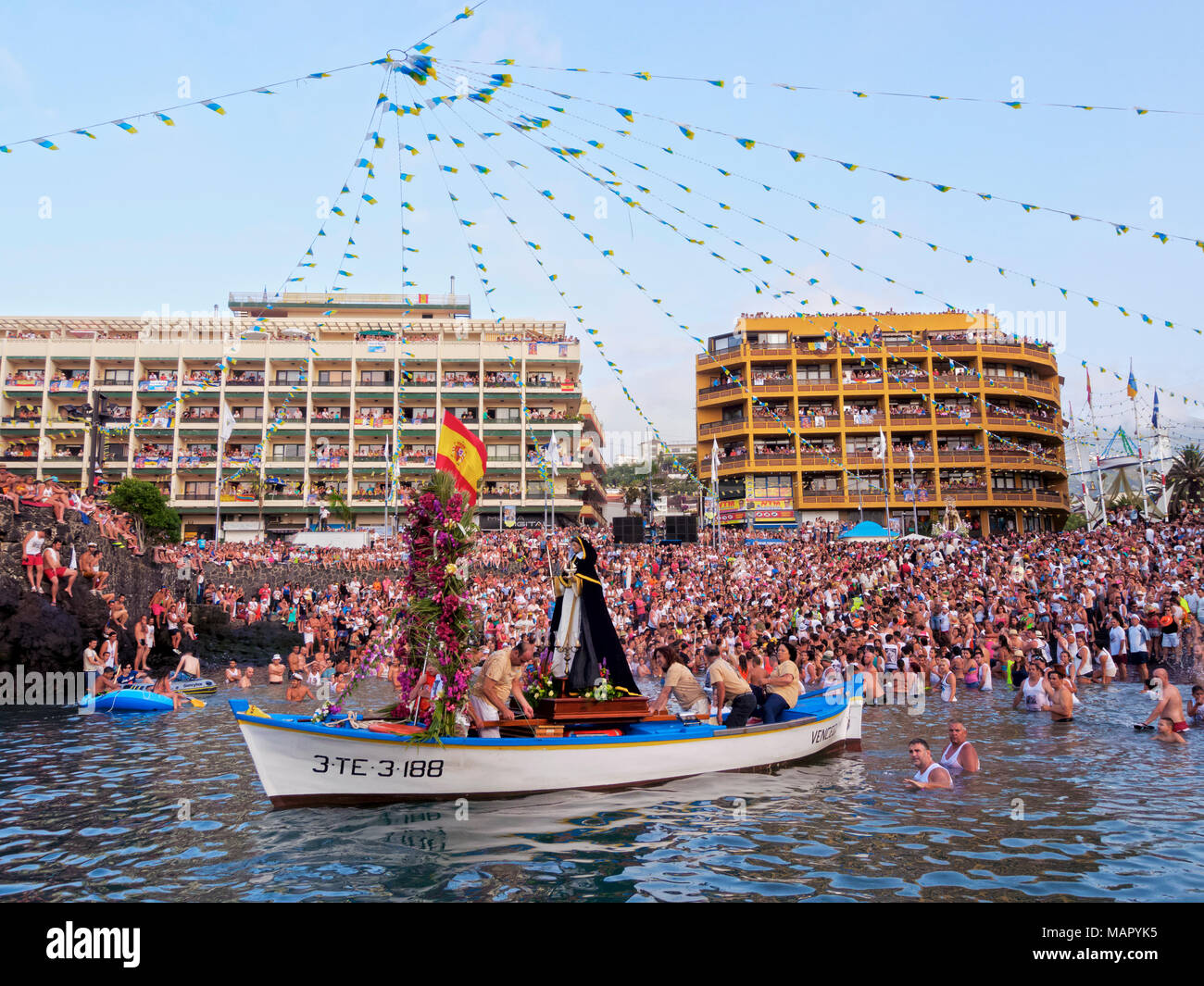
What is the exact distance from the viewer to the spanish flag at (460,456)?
1085 cm

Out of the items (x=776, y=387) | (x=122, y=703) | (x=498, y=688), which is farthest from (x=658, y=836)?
(x=776, y=387)

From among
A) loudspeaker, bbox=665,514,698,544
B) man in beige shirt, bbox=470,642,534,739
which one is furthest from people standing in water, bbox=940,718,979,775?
loudspeaker, bbox=665,514,698,544

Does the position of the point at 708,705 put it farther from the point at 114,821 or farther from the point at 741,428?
the point at 741,428

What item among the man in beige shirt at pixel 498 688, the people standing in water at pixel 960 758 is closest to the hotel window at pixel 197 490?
the man in beige shirt at pixel 498 688

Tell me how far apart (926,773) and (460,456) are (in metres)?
7.81

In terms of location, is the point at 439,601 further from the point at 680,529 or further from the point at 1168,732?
the point at 680,529

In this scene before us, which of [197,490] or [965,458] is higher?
[965,458]

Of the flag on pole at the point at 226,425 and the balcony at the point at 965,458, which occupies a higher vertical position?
the flag on pole at the point at 226,425

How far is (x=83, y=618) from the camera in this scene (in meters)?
22.8

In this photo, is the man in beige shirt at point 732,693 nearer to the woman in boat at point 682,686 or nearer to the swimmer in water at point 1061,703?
the woman in boat at point 682,686

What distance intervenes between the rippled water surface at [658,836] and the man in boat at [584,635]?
172 cm

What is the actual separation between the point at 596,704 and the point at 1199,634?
18.2 meters

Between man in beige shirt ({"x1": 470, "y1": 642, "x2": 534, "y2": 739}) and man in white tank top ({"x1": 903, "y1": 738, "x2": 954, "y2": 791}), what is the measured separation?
5.42 metres

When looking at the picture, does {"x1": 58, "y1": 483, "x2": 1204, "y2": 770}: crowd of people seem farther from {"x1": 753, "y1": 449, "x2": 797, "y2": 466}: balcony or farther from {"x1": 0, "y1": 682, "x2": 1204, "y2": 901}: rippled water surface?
{"x1": 753, "y1": 449, "x2": 797, "y2": 466}: balcony
